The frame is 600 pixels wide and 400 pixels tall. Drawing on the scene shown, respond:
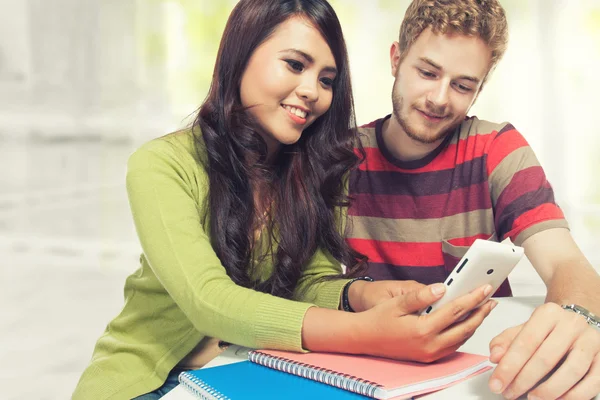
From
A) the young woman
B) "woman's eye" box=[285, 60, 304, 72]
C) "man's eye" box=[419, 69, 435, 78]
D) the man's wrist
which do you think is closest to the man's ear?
"man's eye" box=[419, 69, 435, 78]

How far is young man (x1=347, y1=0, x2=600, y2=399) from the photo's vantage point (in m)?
1.57

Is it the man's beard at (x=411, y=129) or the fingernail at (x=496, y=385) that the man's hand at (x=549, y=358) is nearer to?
the fingernail at (x=496, y=385)

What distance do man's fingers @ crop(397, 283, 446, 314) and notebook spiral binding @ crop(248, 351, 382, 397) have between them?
12 cm

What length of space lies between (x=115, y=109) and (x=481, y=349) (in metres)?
3.42

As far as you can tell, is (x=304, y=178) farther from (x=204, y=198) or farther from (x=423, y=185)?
(x=423, y=185)

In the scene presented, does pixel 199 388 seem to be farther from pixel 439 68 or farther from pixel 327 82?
pixel 439 68

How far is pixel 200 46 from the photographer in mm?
3854

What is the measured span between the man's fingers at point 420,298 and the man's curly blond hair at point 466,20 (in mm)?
880

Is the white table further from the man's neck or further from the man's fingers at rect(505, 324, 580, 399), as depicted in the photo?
the man's neck

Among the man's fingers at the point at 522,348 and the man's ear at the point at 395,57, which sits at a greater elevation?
the man's ear at the point at 395,57

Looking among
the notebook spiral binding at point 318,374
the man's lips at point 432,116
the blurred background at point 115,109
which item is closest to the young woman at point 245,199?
the notebook spiral binding at point 318,374

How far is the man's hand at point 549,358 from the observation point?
872 mm

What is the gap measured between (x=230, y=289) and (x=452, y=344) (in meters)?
0.35

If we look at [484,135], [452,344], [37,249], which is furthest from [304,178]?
[37,249]
